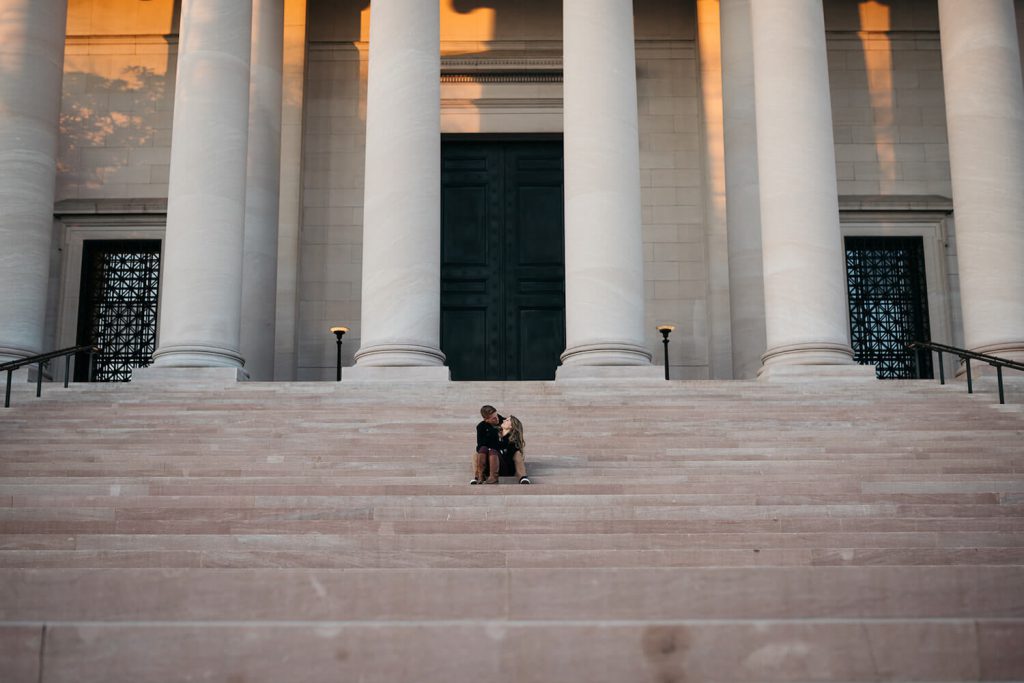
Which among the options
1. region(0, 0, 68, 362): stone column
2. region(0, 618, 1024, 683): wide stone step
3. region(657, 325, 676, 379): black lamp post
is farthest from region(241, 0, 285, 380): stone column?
region(0, 618, 1024, 683): wide stone step

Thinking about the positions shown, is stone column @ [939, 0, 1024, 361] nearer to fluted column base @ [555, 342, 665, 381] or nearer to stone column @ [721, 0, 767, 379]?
stone column @ [721, 0, 767, 379]

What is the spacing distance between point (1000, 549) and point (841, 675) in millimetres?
4157

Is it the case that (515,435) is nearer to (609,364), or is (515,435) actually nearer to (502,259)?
(609,364)

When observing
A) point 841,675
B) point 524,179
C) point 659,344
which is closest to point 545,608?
point 841,675

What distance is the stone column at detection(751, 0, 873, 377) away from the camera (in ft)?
92.4

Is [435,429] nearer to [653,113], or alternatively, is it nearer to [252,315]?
[252,315]

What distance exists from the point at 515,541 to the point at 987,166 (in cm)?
1991

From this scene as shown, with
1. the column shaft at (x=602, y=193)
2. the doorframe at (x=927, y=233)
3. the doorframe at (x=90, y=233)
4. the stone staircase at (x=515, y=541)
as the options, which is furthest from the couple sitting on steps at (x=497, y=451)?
the doorframe at (x=927, y=233)

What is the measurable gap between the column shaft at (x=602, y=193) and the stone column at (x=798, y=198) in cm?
333

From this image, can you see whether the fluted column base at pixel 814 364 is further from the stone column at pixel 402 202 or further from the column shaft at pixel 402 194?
the column shaft at pixel 402 194

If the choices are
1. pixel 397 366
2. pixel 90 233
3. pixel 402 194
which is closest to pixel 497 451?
pixel 397 366

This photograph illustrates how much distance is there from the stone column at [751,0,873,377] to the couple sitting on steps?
11.1 m

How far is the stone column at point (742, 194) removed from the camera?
34031mm

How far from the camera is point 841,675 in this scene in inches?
479
